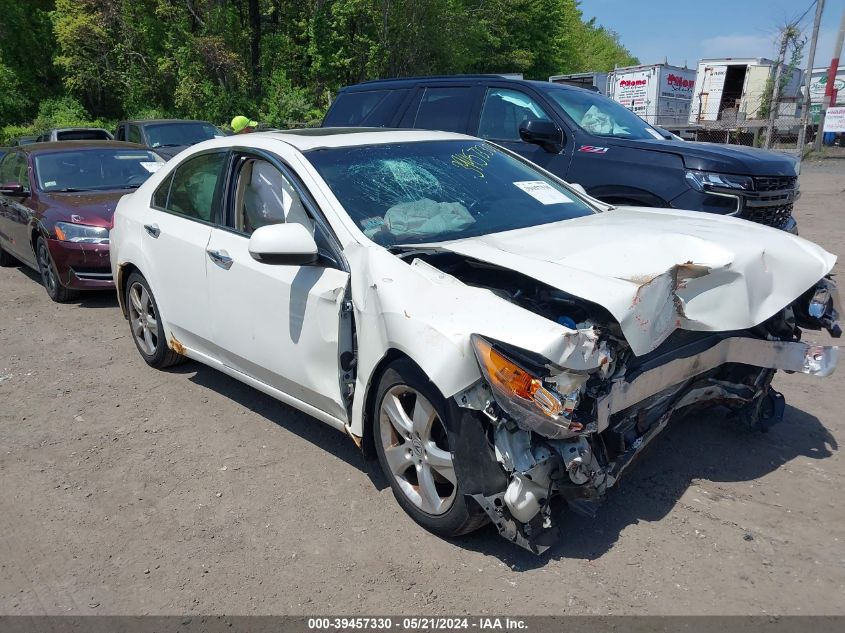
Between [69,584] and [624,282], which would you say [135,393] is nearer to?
[69,584]

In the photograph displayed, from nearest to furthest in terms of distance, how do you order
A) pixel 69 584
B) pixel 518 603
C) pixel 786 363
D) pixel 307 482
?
1. pixel 518 603
2. pixel 69 584
3. pixel 786 363
4. pixel 307 482

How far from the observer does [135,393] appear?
5.02 meters

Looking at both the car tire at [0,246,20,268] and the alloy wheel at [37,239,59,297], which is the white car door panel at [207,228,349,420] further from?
the car tire at [0,246,20,268]

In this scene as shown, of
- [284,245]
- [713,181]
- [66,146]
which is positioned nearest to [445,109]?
[713,181]

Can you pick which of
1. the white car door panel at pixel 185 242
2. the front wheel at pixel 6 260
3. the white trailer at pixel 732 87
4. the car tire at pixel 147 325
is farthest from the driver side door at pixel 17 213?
the white trailer at pixel 732 87

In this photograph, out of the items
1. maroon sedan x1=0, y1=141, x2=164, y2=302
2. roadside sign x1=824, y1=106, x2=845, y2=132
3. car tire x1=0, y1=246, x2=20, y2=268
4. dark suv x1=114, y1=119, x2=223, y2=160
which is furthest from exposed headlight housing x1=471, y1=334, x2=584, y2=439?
roadside sign x1=824, y1=106, x2=845, y2=132

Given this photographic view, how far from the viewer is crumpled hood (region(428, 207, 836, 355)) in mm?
2777

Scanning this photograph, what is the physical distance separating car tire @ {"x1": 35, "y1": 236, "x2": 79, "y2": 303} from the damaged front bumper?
6.00 m

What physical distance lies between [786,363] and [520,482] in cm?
155

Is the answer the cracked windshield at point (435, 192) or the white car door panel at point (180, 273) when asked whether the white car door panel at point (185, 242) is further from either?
the cracked windshield at point (435, 192)

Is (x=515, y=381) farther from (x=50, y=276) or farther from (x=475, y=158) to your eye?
(x=50, y=276)

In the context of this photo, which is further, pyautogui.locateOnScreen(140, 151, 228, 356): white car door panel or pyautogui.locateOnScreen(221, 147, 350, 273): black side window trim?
pyautogui.locateOnScreen(140, 151, 228, 356): white car door panel

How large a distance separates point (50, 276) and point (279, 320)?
4.97 meters
